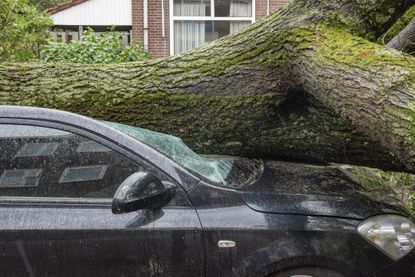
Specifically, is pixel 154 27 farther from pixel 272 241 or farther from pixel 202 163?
pixel 272 241

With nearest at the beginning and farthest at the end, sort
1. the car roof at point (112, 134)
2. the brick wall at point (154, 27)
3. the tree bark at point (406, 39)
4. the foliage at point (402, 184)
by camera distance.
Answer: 1. the car roof at point (112, 134)
2. the tree bark at point (406, 39)
3. the foliage at point (402, 184)
4. the brick wall at point (154, 27)

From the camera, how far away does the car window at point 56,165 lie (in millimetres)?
2795

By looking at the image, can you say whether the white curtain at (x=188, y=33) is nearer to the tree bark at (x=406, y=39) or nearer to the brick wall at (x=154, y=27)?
the brick wall at (x=154, y=27)

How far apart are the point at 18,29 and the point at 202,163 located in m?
6.38

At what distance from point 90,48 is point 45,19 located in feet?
3.11

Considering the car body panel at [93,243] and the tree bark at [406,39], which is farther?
the tree bark at [406,39]

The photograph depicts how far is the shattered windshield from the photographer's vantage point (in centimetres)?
305

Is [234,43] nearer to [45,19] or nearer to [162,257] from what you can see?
[162,257]

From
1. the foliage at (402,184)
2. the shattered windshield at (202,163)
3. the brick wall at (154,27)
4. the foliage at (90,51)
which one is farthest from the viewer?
the brick wall at (154,27)

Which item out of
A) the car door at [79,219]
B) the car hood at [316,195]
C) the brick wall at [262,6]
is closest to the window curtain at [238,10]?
the brick wall at [262,6]

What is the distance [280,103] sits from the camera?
4676mm

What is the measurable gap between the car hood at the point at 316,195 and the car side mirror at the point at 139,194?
1.62 ft

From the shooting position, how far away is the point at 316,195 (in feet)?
9.78

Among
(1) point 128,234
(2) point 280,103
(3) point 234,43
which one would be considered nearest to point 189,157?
(1) point 128,234
